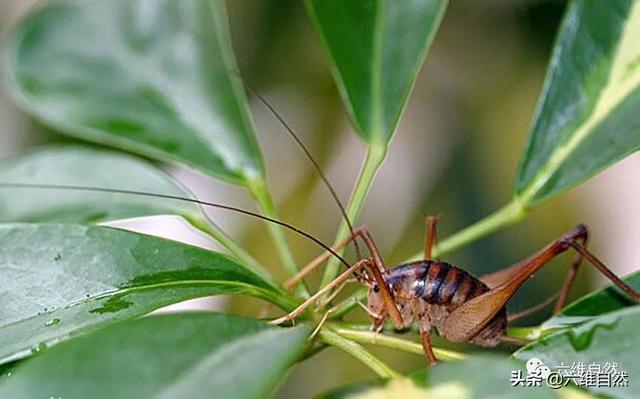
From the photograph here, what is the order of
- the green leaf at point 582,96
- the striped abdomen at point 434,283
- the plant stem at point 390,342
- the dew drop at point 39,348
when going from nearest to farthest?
1. the dew drop at point 39,348
2. the plant stem at point 390,342
3. the green leaf at point 582,96
4. the striped abdomen at point 434,283

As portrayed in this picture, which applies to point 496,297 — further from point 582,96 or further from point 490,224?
point 582,96

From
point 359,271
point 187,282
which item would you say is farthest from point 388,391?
point 359,271

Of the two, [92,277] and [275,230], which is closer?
[92,277]

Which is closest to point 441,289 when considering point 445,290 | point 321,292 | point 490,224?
point 445,290

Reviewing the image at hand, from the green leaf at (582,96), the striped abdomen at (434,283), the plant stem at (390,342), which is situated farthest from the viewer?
the striped abdomen at (434,283)

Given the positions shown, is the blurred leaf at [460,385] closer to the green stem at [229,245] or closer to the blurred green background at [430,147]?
the green stem at [229,245]

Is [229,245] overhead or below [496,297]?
overhead

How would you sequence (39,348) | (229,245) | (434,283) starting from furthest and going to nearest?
(434,283)
(229,245)
(39,348)

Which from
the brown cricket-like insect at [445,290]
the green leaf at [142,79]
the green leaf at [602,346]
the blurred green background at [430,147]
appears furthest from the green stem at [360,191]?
the blurred green background at [430,147]

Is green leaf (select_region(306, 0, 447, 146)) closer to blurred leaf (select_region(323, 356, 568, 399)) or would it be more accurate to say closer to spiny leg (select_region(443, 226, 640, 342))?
spiny leg (select_region(443, 226, 640, 342))
